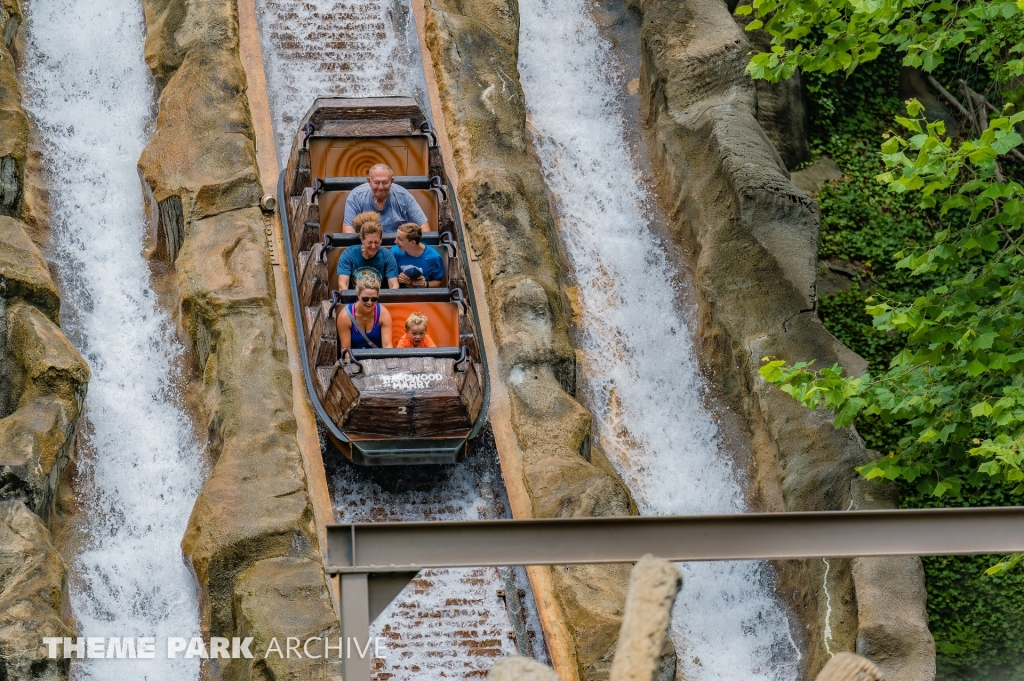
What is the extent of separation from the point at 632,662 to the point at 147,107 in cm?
1135

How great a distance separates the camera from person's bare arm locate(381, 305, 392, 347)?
11547mm

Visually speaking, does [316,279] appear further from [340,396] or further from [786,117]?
[786,117]

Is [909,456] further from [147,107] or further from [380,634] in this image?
[147,107]

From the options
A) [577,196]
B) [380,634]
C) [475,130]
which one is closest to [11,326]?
[380,634]

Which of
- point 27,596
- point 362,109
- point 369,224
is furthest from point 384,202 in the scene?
point 27,596

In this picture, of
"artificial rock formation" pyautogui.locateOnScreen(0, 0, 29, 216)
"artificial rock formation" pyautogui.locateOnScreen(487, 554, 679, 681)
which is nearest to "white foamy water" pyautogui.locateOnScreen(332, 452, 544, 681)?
"artificial rock formation" pyautogui.locateOnScreen(0, 0, 29, 216)

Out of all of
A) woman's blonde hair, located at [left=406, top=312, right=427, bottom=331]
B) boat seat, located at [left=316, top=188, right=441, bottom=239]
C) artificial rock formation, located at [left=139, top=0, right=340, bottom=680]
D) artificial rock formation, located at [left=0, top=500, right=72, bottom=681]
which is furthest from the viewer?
boat seat, located at [left=316, top=188, right=441, bottom=239]

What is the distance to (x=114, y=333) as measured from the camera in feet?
42.7

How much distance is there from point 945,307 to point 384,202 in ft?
15.9

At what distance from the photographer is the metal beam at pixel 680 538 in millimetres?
6773

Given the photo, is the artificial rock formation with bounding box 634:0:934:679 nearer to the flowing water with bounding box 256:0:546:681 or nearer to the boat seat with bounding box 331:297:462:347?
the flowing water with bounding box 256:0:546:681

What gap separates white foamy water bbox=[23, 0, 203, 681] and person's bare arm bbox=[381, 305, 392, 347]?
5.76 feet

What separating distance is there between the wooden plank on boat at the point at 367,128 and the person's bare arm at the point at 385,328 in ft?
9.00

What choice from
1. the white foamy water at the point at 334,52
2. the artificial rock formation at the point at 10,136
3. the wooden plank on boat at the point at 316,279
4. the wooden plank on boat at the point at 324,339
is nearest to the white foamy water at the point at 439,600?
the wooden plank on boat at the point at 324,339
